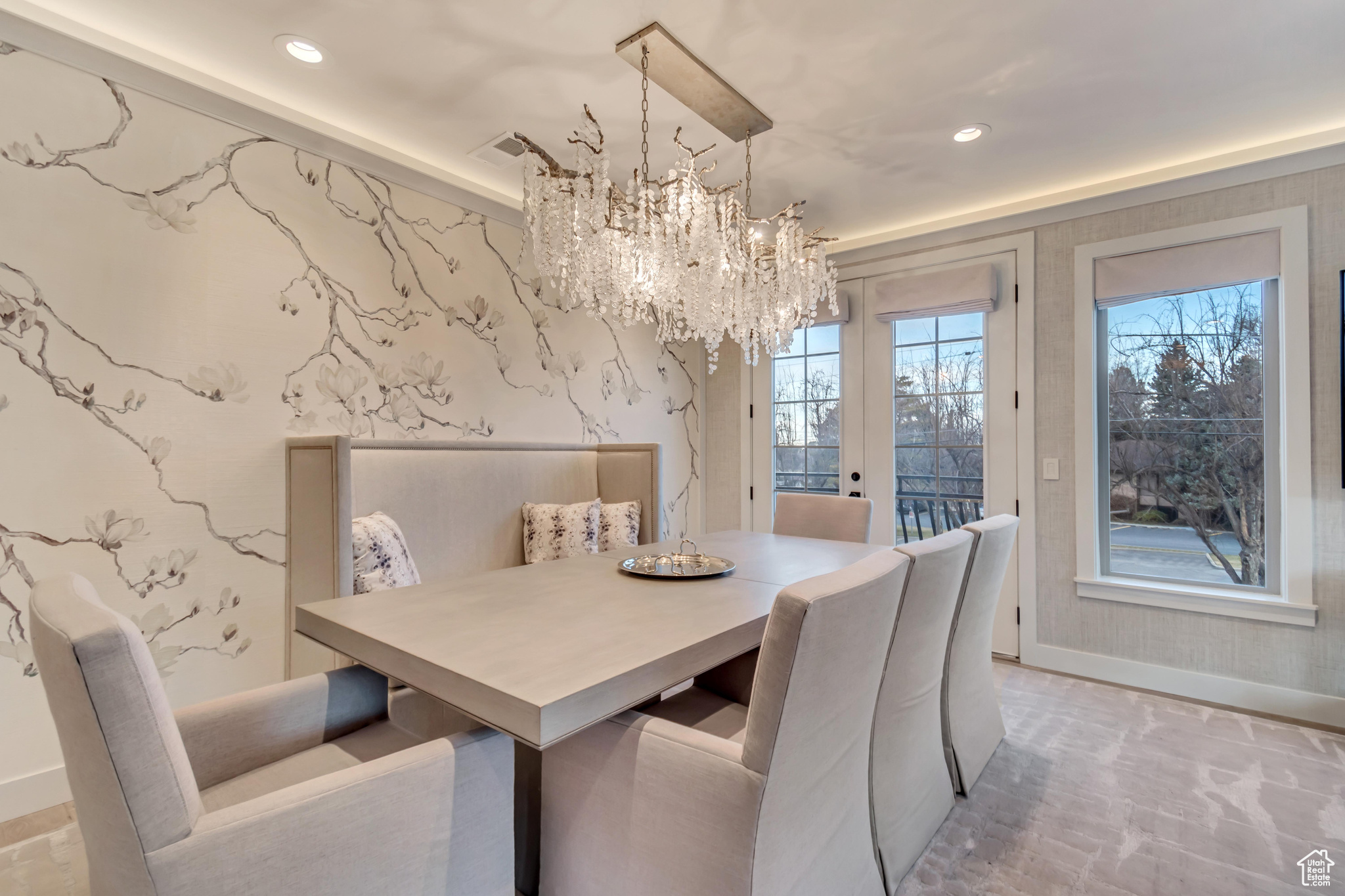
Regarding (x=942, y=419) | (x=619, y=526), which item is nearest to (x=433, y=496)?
(x=619, y=526)

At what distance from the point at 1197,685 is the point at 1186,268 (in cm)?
190

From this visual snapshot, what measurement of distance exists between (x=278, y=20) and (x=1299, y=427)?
408 cm

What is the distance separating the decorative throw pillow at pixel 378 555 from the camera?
79.6 inches

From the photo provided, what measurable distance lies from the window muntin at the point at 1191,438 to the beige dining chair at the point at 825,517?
1.32 m

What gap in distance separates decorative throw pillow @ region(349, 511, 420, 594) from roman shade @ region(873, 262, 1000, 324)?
292cm

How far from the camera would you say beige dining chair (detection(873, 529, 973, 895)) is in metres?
1.34

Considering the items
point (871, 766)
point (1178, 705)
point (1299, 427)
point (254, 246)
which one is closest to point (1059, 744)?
point (1178, 705)

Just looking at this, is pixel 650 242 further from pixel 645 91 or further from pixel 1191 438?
pixel 1191 438

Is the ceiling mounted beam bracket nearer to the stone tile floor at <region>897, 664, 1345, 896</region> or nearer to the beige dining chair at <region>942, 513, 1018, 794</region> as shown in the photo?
the beige dining chair at <region>942, 513, 1018, 794</region>

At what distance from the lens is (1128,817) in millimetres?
1780

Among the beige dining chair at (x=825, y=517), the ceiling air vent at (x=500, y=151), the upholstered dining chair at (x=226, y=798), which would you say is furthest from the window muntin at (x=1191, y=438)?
the upholstered dining chair at (x=226, y=798)

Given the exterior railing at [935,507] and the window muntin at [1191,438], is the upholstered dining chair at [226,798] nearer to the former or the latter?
the exterior railing at [935,507]

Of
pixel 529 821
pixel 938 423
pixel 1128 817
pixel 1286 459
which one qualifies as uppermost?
pixel 938 423

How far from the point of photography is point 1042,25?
5.98 ft
